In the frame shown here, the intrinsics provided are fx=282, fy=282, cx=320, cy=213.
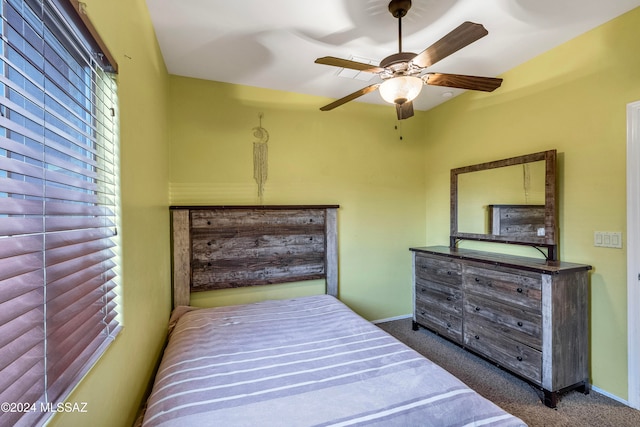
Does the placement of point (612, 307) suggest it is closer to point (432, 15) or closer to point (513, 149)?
point (513, 149)

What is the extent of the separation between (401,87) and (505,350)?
2.11 m

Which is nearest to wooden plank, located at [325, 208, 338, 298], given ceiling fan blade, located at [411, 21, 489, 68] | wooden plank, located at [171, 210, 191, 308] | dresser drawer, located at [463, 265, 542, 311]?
dresser drawer, located at [463, 265, 542, 311]

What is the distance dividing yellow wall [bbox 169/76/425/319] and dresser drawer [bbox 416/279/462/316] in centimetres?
42

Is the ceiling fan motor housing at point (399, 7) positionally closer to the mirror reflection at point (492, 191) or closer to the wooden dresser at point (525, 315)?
the mirror reflection at point (492, 191)

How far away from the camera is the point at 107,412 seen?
1022 millimetres

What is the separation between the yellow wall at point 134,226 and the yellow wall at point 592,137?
9.67 ft

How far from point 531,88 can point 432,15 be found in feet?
4.16

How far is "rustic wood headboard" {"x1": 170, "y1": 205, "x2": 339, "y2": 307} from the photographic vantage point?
101 inches

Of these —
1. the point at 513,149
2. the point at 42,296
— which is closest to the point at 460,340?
the point at 513,149

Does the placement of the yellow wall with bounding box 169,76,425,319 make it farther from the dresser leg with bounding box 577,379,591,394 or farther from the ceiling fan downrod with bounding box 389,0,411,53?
the dresser leg with bounding box 577,379,591,394

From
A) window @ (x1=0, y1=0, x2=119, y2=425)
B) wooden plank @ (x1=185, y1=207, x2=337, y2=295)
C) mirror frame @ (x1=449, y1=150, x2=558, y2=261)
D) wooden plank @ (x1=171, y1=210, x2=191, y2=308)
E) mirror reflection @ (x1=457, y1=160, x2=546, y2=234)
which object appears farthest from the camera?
wooden plank @ (x1=185, y1=207, x2=337, y2=295)

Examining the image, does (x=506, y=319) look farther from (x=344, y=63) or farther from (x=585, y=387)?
(x=344, y=63)

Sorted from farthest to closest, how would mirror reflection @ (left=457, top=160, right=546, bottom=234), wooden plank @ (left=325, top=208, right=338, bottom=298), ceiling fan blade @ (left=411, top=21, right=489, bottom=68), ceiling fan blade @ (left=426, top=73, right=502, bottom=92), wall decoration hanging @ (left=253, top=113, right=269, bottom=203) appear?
wooden plank @ (left=325, top=208, right=338, bottom=298) → wall decoration hanging @ (left=253, top=113, right=269, bottom=203) → mirror reflection @ (left=457, top=160, right=546, bottom=234) → ceiling fan blade @ (left=426, top=73, right=502, bottom=92) → ceiling fan blade @ (left=411, top=21, right=489, bottom=68)

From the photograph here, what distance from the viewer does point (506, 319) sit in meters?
2.18
